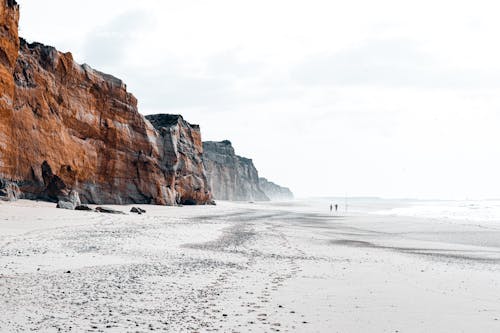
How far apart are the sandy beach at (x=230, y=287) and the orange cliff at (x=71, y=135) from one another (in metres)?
16.0

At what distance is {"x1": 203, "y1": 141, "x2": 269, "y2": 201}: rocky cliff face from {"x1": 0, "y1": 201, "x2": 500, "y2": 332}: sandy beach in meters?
87.1

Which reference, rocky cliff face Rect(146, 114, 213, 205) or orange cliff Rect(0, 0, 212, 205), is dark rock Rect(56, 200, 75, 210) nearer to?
orange cliff Rect(0, 0, 212, 205)

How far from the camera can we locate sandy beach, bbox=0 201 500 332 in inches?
242

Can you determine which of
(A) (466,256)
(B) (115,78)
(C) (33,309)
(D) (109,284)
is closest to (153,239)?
(D) (109,284)

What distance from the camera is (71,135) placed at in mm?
36656

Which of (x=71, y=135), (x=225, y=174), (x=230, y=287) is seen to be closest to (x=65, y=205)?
(x=71, y=135)

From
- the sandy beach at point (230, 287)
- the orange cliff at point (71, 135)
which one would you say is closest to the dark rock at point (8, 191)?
the orange cliff at point (71, 135)

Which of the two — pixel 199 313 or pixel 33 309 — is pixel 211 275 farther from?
pixel 33 309

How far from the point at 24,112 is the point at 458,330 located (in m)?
32.2

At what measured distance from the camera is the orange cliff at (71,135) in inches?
1143

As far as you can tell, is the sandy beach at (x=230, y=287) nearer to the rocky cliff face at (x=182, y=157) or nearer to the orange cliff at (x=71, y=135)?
the orange cliff at (x=71, y=135)

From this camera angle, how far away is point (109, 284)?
827 cm

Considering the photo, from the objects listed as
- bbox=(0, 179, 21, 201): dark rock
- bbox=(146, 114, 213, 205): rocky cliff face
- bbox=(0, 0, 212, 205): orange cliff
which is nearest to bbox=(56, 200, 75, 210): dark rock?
bbox=(0, 179, 21, 201): dark rock

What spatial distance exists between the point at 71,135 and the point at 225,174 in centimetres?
8080
